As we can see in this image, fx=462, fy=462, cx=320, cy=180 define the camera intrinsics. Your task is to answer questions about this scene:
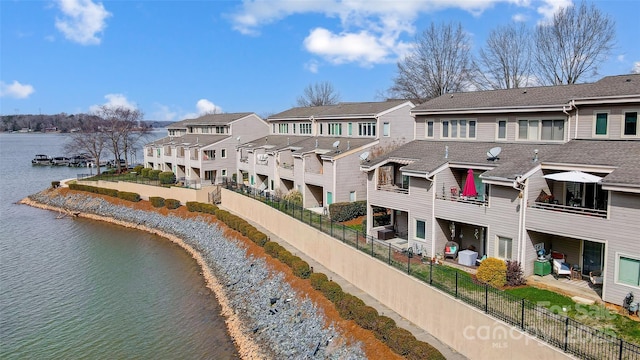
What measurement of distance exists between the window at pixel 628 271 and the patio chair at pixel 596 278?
1.69m

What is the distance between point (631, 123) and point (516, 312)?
10394 mm

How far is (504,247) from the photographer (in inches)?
812

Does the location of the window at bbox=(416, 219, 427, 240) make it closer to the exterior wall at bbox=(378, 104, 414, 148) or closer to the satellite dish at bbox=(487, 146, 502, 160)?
the satellite dish at bbox=(487, 146, 502, 160)

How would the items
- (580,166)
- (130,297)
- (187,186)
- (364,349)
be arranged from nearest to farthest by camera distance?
(364,349) < (580,166) < (130,297) < (187,186)

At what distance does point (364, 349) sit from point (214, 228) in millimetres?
24141

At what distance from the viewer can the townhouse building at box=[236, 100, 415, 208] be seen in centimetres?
3350

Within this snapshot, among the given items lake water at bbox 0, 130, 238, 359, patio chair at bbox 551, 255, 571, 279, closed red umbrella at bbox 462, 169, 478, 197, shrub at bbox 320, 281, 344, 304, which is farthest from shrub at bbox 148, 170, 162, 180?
patio chair at bbox 551, 255, 571, 279

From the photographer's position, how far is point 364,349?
1723 cm

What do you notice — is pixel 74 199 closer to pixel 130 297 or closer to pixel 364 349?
pixel 130 297

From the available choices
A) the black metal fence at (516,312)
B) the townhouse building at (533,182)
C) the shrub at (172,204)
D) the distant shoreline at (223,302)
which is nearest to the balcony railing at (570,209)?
the townhouse building at (533,182)

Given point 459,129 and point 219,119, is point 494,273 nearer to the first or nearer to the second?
point 459,129

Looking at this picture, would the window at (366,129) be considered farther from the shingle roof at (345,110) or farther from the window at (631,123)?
the window at (631,123)

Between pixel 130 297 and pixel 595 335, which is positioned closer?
pixel 595 335

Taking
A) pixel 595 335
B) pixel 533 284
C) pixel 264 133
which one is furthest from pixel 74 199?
pixel 595 335
